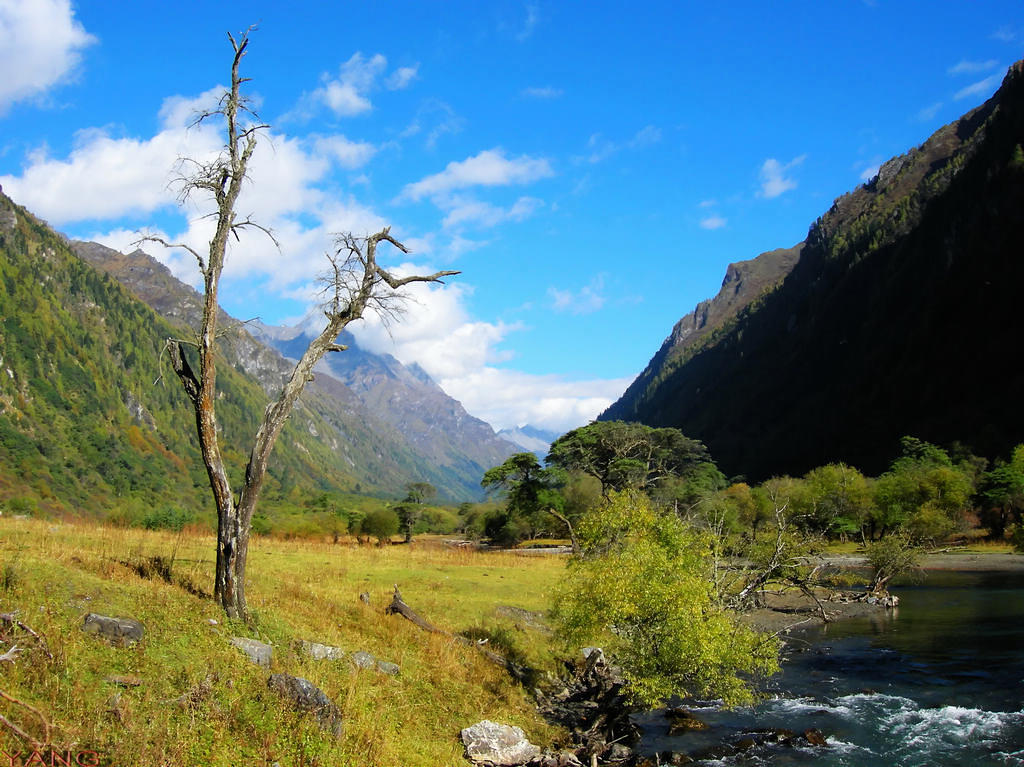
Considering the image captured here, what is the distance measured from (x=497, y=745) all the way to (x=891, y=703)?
18.0 m

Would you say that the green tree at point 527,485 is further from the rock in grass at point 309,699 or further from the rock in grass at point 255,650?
the rock in grass at point 309,699

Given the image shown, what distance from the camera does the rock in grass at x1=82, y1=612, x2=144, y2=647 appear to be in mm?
13273

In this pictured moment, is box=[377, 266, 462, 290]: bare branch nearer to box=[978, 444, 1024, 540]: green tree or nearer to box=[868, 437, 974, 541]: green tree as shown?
box=[868, 437, 974, 541]: green tree

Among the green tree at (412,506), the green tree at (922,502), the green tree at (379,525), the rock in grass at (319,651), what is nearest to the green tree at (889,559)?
the green tree at (922,502)

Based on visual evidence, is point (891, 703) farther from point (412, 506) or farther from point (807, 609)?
point (412, 506)

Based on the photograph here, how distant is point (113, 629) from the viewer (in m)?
13.4

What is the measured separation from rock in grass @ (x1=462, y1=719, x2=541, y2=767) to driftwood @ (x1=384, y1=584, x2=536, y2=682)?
18.0 feet

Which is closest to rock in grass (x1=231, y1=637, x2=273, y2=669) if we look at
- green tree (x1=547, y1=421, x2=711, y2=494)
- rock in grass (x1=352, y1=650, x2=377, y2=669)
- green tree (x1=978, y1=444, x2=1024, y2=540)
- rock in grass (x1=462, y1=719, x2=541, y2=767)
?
rock in grass (x1=352, y1=650, x2=377, y2=669)

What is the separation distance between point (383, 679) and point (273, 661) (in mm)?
3523

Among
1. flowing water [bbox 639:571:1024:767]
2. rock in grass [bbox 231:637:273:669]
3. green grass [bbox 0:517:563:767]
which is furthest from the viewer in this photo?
flowing water [bbox 639:571:1024:767]

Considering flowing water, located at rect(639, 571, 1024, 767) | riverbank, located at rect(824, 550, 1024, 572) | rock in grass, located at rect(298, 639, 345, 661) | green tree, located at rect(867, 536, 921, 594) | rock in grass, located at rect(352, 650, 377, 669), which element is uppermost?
rock in grass, located at rect(298, 639, 345, 661)

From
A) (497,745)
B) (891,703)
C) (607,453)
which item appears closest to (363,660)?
(497,745)

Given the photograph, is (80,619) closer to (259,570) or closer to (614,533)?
(259,570)

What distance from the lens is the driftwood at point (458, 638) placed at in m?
24.4
